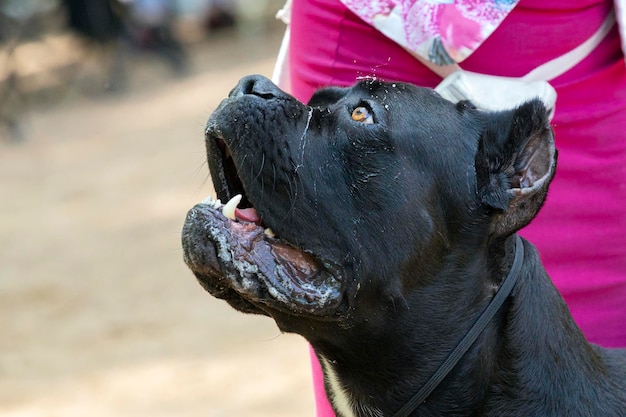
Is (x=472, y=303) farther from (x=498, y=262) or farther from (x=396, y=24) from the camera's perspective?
(x=396, y=24)

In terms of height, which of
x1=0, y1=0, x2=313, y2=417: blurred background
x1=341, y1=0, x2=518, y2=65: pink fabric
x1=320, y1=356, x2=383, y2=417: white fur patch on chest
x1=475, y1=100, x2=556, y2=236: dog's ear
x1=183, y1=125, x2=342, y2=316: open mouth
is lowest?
x1=0, y1=0, x2=313, y2=417: blurred background

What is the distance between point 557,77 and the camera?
3299 mm

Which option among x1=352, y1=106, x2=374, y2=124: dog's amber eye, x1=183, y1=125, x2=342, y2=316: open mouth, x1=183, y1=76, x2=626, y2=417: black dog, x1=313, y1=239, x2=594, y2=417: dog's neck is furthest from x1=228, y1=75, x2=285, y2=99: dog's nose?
x1=313, y1=239, x2=594, y2=417: dog's neck

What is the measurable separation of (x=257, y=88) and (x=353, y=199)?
46cm

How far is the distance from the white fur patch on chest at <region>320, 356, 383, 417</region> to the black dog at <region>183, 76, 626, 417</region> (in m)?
0.15

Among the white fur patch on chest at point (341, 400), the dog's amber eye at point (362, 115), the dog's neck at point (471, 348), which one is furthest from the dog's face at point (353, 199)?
the white fur patch on chest at point (341, 400)

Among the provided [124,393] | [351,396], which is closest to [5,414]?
[124,393]

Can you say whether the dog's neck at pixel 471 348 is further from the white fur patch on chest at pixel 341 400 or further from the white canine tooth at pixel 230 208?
the white canine tooth at pixel 230 208

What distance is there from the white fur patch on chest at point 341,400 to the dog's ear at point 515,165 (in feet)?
2.28

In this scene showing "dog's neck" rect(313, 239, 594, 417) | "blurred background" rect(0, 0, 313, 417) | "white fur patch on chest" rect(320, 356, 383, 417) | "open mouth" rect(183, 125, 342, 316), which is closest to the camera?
"open mouth" rect(183, 125, 342, 316)

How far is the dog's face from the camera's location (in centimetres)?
278

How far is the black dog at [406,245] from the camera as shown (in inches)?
110

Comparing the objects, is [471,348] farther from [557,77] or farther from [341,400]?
[557,77]

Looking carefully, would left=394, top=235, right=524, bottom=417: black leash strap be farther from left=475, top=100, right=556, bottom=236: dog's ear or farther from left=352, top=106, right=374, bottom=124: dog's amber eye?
left=352, top=106, right=374, bottom=124: dog's amber eye
